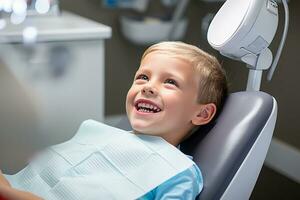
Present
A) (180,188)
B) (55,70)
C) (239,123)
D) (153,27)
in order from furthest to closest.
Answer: (153,27), (55,70), (239,123), (180,188)

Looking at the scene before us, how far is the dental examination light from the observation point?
1.06 meters

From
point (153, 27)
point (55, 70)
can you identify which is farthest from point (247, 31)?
point (153, 27)

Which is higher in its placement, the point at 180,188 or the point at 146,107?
the point at 146,107

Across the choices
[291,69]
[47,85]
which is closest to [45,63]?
[47,85]

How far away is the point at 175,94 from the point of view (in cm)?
107

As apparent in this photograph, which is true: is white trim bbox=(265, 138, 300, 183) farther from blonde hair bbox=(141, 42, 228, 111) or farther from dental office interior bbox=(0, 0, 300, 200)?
blonde hair bbox=(141, 42, 228, 111)

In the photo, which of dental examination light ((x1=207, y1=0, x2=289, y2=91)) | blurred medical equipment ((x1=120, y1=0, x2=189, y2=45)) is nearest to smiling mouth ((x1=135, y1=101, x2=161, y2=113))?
dental examination light ((x1=207, y1=0, x2=289, y2=91))

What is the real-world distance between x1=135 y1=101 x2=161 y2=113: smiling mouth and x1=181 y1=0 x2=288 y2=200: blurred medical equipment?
0.52 ft

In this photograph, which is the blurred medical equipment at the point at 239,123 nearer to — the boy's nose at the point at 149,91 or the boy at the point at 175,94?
the boy at the point at 175,94

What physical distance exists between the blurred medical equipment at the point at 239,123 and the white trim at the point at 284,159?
1199mm

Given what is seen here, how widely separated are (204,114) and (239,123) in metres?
0.11

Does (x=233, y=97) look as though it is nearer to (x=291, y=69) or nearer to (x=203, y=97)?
(x=203, y=97)

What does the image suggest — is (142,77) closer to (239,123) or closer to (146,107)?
(146,107)

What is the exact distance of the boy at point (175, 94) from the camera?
106 centimetres
